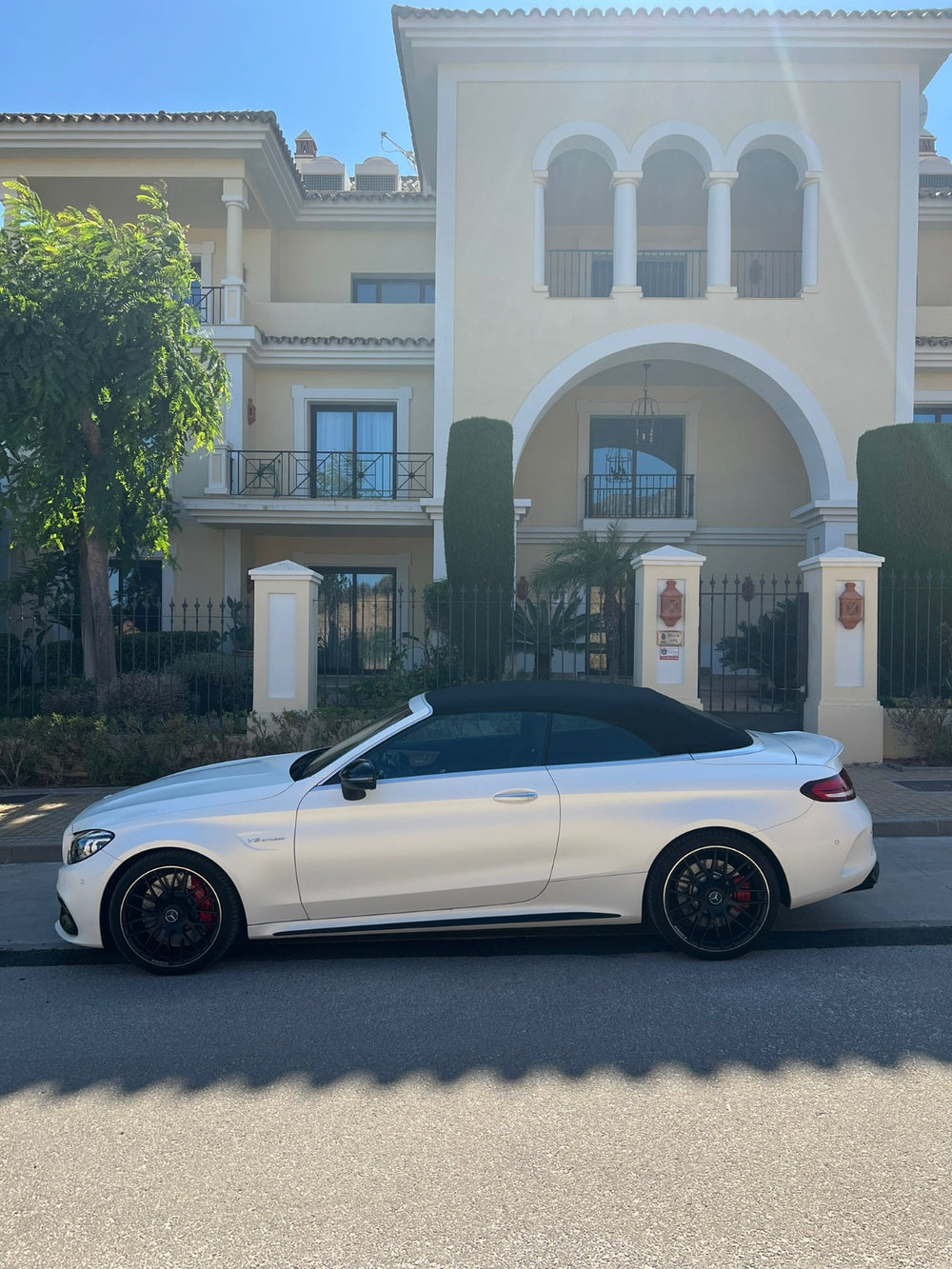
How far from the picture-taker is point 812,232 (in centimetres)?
1633

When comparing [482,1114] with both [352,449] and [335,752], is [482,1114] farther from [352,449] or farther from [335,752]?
[352,449]

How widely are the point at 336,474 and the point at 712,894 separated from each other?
15.5m

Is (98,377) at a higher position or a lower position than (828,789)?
higher

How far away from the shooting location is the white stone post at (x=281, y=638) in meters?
11.1

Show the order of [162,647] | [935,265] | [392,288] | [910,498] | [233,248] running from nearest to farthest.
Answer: [910,498]
[162,647]
[233,248]
[935,265]
[392,288]

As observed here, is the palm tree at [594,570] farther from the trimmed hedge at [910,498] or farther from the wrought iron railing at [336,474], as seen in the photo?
the wrought iron railing at [336,474]

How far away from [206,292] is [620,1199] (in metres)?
19.1

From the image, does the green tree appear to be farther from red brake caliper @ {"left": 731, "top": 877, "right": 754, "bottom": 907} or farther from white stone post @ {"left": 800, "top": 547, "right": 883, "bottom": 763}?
red brake caliper @ {"left": 731, "top": 877, "right": 754, "bottom": 907}

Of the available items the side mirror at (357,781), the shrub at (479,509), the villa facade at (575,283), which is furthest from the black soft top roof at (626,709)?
the villa facade at (575,283)

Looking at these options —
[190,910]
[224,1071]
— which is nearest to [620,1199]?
[224,1071]

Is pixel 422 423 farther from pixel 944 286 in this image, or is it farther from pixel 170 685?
pixel 944 286

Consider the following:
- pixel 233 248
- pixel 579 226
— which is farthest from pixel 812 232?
pixel 233 248

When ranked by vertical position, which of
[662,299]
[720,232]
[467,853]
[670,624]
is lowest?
[467,853]

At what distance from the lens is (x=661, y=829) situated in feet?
16.8
